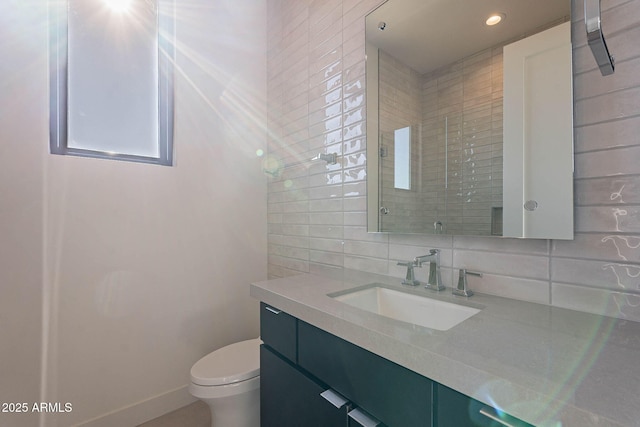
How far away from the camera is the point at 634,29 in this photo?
2.58ft

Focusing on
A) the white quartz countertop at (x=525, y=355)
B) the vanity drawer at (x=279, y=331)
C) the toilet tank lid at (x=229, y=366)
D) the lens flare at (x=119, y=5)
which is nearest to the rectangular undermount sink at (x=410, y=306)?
the white quartz countertop at (x=525, y=355)

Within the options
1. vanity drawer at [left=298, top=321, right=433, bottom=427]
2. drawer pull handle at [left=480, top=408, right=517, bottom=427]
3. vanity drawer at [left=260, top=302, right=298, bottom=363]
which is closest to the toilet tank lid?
vanity drawer at [left=260, top=302, right=298, bottom=363]

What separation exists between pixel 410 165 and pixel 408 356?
905mm

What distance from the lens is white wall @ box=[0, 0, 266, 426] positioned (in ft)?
4.56

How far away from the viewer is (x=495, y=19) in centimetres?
104

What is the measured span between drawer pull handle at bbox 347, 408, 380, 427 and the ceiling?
1310 millimetres

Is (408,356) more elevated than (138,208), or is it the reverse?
(138,208)

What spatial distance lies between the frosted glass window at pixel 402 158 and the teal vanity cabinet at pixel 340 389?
2.62 feet

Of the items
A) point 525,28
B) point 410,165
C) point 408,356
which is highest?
point 525,28

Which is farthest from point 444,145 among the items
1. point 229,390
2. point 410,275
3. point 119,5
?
point 119,5

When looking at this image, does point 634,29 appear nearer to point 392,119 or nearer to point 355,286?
point 392,119

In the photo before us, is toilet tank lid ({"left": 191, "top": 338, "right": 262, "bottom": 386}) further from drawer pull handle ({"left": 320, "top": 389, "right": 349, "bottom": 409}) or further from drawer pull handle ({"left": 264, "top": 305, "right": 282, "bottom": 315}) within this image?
drawer pull handle ({"left": 320, "top": 389, "right": 349, "bottom": 409})

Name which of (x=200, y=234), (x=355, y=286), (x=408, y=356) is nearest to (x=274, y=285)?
(x=355, y=286)

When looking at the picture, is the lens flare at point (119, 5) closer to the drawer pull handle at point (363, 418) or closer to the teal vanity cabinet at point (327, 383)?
the teal vanity cabinet at point (327, 383)
